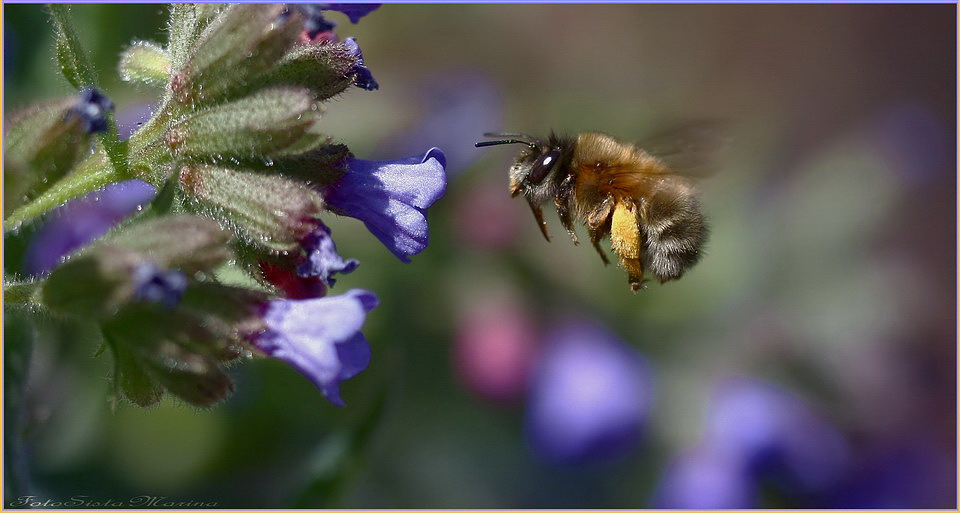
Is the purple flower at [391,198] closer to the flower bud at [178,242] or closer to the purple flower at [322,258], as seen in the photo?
the purple flower at [322,258]

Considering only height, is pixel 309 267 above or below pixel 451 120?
above

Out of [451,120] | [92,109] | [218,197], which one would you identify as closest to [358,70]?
[218,197]

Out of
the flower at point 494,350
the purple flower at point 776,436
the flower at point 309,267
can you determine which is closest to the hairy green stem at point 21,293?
the flower at point 309,267

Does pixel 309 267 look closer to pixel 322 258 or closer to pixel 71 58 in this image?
pixel 322 258

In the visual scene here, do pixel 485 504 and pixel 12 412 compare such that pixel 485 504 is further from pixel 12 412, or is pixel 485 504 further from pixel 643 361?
pixel 12 412

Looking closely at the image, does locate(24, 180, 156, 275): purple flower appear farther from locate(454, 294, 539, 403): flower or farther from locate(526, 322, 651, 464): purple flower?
locate(526, 322, 651, 464): purple flower

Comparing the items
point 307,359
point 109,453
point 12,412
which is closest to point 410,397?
point 109,453

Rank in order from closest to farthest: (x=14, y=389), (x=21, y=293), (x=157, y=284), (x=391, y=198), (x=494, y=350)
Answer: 1. (x=157, y=284)
2. (x=21, y=293)
3. (x=391, y=198)
4. (x=14, y=389)
5. (x=494, y=350)
